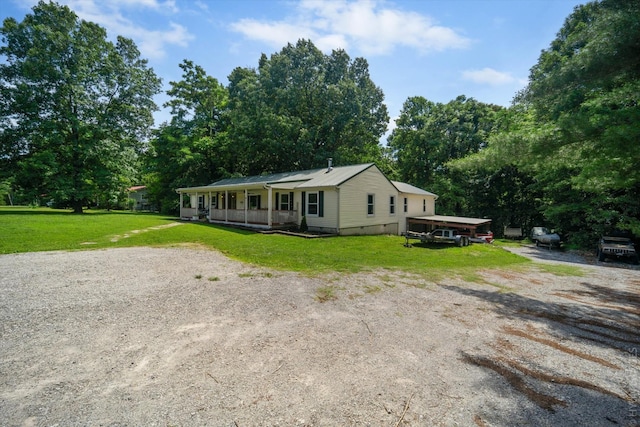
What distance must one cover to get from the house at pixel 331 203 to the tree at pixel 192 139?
1059cm

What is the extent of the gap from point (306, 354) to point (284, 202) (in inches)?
662

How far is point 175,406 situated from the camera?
8.67 feet

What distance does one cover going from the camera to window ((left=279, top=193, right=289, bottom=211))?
1992 centimetres

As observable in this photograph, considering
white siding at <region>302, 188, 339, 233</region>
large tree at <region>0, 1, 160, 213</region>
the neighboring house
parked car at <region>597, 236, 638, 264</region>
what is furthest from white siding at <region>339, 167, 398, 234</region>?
the neighboring house

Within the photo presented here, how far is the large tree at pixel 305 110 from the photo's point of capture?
90.8 feet

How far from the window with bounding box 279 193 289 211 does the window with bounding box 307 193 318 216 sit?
2271 mm

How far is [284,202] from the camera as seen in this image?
2012cm

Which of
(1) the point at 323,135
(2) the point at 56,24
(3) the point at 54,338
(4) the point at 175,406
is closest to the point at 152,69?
(2) the point at 56,24

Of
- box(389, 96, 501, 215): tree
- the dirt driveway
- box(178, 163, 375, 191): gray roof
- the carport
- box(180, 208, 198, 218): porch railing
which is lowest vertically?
the dirt driveway

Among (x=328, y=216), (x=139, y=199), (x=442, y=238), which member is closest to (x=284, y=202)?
(x=328, y=216)

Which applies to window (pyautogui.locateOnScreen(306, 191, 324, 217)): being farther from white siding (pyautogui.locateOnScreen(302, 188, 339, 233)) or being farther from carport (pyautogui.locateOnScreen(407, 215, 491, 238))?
carport (pyautogui.locateOnScreen(407, 215, 491, 238))

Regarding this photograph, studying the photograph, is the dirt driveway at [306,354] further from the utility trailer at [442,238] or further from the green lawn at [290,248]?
the utility trailer at [442,238]

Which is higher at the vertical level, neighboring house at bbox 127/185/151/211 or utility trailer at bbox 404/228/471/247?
neighboring house at bbox 127/185/151/211

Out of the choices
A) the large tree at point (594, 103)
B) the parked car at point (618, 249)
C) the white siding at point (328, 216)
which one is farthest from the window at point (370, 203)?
the parked car at point (618, 249)
